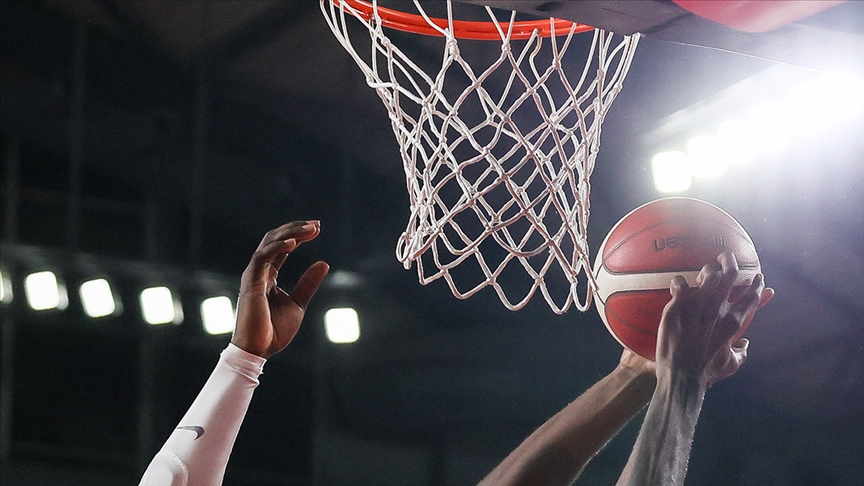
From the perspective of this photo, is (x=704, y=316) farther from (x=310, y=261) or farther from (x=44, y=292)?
(x=44, y=292)

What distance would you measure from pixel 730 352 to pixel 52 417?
2088mm

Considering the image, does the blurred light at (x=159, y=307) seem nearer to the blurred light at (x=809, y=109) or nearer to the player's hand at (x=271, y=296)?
the player's hand at (x=271, y=296)

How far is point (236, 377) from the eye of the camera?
1.60 metres

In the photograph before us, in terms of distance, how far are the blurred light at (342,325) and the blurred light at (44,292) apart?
2.85 feet

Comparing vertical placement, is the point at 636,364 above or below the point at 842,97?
below

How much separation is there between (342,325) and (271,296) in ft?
3.37

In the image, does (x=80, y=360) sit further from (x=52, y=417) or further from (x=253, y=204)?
(x=253, y=204)

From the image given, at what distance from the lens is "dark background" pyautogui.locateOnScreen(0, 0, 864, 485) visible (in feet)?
8.34

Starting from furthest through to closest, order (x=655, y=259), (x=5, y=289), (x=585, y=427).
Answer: (x=5, y=289) → (x=585, y=427) → (x=655, y=259)

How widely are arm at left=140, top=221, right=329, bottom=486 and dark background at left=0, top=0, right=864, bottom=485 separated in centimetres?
100

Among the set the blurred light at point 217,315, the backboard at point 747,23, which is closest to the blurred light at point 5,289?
the blurred light at point 217,315

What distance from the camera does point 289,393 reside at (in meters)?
2.60

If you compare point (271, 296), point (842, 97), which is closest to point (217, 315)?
point (271, 296)

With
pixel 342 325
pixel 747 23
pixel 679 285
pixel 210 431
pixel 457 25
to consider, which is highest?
pixel 457 25
